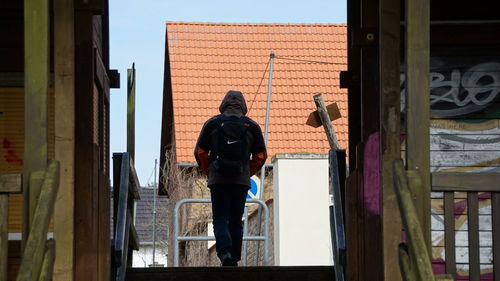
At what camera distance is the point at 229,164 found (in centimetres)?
1067

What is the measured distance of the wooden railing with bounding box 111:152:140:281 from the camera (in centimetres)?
976

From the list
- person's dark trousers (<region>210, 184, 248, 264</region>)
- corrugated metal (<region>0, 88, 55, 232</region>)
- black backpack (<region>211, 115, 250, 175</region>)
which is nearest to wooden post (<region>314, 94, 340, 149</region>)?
black backpack (<region>211, 115, 250, 175</region>)

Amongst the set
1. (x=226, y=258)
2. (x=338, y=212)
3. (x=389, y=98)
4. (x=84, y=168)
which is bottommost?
(x=226, y=258)

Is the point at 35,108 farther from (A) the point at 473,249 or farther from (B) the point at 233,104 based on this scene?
(B) the point at 233,104

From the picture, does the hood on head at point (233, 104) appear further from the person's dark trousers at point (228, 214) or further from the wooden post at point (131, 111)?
the wooden post at point (131, 111)

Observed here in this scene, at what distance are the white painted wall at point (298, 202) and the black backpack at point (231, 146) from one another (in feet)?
30.4

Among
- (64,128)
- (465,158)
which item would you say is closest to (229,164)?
(465,158)

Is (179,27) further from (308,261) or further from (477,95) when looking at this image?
(477,95)

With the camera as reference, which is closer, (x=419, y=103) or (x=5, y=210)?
(x=5, y=210)

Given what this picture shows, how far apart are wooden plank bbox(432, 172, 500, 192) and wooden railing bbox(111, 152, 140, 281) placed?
10.1 feet

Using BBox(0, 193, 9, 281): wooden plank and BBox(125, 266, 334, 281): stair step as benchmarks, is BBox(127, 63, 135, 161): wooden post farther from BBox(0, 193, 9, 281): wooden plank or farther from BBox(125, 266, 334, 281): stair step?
BBox(0, 193, 9, 281): wooden plank

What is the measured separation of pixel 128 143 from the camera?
14.2 m

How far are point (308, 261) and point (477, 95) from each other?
11.3 m

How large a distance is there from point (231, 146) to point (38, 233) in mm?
3898
